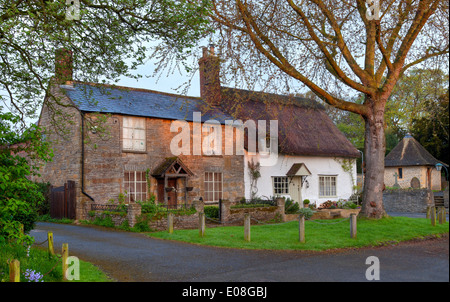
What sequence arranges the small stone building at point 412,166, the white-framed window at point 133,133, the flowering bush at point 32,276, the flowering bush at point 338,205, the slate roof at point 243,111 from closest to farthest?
the flowering bush at point 32,276 < the slate roof at point 243,111 < the white-framed window at point 133,133 < the flowering bush at point 338,205 < the small stone building at point 412,166

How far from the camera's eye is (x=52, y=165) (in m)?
22.7

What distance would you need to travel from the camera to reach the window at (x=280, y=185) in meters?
27.5

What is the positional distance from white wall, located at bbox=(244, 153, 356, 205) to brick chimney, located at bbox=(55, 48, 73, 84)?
51.5 feet

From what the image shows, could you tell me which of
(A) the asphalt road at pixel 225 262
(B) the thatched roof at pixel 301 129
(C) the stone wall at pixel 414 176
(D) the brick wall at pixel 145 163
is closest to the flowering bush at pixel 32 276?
(A) the asphalt road at pixel 225 262

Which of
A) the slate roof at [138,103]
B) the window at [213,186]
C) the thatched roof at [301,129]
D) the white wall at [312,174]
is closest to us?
the slate roof at [138,103]

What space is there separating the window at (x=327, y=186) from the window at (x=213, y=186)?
855cm

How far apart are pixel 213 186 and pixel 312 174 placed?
7.97 metres

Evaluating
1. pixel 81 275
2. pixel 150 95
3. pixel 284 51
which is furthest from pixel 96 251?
pixel 150 95

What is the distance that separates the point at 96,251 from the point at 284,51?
29.7 feet

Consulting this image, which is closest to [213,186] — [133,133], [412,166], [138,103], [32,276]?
[133,133]

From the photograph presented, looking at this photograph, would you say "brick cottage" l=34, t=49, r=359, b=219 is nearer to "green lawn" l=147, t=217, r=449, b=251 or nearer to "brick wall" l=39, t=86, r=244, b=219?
"brick wall" l=39, t=86, r=244, b=219

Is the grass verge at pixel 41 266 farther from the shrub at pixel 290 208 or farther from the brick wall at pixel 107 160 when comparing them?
the shrub at pixel 290 208

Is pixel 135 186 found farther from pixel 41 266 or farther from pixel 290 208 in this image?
pixel 41 266
